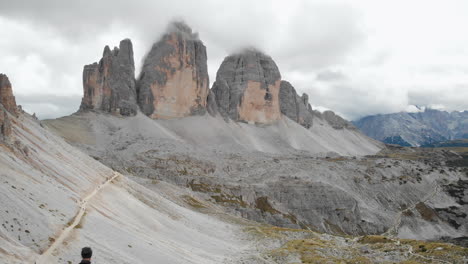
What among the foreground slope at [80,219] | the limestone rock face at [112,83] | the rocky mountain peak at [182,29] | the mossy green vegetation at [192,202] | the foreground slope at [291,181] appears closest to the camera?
the foreground slope at [80,219]

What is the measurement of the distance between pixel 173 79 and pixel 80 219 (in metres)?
162

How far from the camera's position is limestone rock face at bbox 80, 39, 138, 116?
16512cm

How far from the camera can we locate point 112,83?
168 metres

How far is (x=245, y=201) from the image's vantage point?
93.1 m

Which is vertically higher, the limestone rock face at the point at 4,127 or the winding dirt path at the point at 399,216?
the limestone rock face at the point at 4,127

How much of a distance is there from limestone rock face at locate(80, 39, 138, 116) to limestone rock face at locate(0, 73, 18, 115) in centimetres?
11662

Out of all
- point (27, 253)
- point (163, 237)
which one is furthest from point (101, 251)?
point (163, 237)

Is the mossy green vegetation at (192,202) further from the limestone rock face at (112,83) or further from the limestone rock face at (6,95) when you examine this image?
the limestone rock face at (112,83)

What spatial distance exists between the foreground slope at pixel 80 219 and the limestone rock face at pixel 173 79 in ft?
417

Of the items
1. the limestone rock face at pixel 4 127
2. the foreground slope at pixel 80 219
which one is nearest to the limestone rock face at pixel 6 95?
the foreground slope at pixel 80 219

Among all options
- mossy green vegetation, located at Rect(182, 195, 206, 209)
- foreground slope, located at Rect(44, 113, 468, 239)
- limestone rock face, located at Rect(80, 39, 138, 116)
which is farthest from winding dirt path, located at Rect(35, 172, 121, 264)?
limestone rock face, located at Rect(80, 39, 138, 116)

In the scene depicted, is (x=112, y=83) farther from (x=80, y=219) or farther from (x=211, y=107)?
(x=80, y=219)

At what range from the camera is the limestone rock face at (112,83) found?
16512 cm

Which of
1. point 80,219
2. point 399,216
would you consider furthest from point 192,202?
point 399,216
